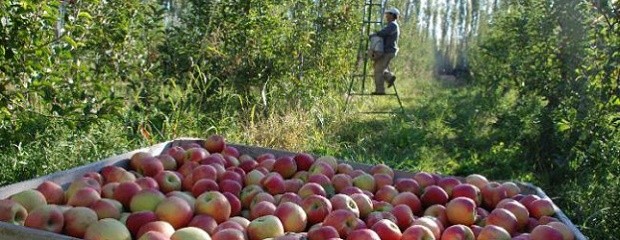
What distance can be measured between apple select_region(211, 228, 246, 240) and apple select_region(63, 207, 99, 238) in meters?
0.37

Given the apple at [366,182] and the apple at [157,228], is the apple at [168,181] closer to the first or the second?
the apple at [157,228]

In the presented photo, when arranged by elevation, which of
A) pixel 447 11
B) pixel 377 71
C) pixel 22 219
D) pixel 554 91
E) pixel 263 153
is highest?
pixel 22 219

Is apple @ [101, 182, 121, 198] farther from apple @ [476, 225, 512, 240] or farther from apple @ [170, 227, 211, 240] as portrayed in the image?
apple @ [476, 225, 512, 240]

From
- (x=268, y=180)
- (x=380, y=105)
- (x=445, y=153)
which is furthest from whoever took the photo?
A: (x=380, y=105)

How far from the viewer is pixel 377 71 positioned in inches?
420

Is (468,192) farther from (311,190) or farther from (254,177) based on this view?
(254,177)

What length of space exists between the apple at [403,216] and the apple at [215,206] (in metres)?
0.54

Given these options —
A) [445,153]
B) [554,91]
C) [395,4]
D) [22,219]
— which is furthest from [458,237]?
[395,4]

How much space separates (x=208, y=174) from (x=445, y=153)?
4.64 m

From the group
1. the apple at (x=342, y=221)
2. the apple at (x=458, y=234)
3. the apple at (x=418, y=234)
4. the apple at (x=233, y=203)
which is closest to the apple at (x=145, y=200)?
the apple at (x=233, y=203)

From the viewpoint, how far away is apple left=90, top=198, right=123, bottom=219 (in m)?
2.04

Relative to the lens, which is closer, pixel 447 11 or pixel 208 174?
pixel 208 174

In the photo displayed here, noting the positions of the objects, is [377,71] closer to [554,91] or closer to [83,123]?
[554,91]

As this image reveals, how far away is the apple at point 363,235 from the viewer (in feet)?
6.04
